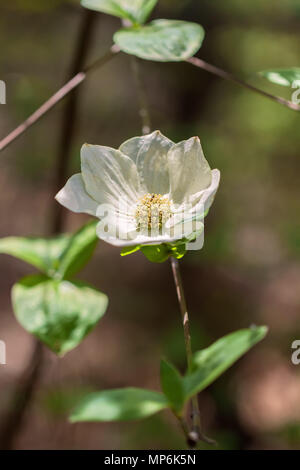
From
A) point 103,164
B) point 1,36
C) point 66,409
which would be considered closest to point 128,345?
point 66,409

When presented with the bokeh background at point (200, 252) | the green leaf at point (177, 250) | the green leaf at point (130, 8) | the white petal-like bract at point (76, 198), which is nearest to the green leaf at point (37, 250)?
the white petal-like bract at point (76, 198)

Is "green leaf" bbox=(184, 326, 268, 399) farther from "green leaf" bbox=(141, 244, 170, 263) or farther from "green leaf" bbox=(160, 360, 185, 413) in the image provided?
"green leaf" bbox=(141, 244, 170, 263)

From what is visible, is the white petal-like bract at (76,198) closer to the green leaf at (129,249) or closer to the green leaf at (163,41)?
the green leaf at (129,249)

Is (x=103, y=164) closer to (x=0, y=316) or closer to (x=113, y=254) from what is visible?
(x=0, y=316)

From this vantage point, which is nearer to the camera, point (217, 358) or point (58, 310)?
point (217, 358)

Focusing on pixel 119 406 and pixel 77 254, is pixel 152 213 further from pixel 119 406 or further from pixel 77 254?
pixel 119 406

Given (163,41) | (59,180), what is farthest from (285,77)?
(59,180)
